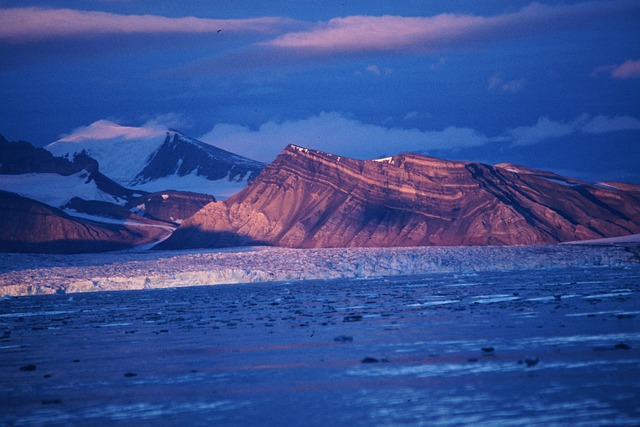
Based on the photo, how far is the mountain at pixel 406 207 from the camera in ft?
318

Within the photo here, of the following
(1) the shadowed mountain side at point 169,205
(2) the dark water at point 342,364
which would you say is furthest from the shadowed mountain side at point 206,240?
(2) the dark water at point 342,364

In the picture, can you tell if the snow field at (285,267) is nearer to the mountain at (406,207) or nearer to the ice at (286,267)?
the ice at (286,267)

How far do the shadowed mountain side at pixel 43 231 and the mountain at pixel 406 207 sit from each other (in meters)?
14.4

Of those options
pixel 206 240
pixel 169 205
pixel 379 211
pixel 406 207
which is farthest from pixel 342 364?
pixel 169 205

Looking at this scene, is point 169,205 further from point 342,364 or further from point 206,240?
point 342,364

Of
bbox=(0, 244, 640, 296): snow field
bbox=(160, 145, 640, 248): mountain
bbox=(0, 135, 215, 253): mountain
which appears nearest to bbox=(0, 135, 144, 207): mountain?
bbox=(0, 135, 215, 253): mountain

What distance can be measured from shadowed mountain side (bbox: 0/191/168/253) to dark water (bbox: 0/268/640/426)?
3602 inches

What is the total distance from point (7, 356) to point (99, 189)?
169 meters

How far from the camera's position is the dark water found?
13.4 meters

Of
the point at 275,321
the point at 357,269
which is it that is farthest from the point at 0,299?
the point at 275,321

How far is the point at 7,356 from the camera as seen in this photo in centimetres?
2300

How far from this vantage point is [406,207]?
10525 cm

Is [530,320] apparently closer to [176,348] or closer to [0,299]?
[176,348]

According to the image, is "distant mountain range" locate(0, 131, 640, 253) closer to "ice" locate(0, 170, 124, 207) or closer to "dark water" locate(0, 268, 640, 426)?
"ice" locate(0, 170, 124, 207)
